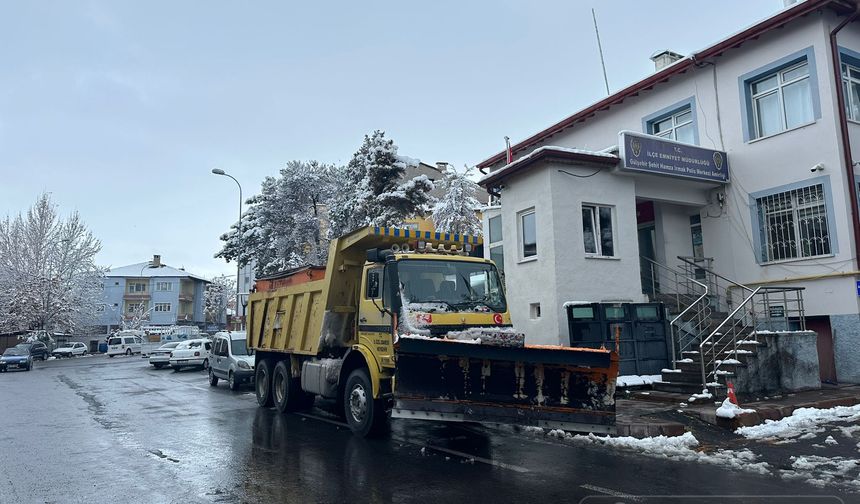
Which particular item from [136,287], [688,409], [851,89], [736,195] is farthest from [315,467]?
[136,287]

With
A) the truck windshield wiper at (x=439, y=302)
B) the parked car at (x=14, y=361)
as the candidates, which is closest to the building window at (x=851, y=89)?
the truck windshield wiper at (x=439, y=302)

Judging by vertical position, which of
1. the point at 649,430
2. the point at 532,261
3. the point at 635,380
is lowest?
the point at 649,430

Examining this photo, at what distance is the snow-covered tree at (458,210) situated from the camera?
35.2 metres

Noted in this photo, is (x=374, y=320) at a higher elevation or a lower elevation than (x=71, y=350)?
higher

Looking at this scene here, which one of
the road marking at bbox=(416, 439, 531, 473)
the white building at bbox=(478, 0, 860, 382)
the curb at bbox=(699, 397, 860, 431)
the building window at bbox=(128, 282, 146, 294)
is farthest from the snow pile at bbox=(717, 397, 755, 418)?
the building window at bbox=(128, 282, 146, 294)

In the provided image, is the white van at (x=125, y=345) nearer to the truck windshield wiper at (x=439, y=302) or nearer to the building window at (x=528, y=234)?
the building window at (x=528, y=234)

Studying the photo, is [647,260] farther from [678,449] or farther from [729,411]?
[678,449]

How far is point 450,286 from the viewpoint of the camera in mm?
9062

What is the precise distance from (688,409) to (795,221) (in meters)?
6.97

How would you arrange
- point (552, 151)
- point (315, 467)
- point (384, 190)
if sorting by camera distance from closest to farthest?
point (315, 467) < point (552, 151) < point (384, 190)

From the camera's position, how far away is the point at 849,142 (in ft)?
43.8

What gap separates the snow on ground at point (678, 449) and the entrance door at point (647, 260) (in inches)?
335

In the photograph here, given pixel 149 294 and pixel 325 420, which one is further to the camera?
pixel 149 294

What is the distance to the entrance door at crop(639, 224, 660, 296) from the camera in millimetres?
16547
